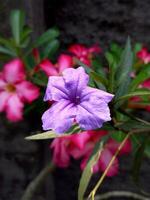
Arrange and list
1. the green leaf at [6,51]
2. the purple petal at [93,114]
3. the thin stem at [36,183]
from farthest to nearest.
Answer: the thin stem at [36,183]
the green leaf at [6,51]
the purple petal at [93,114]

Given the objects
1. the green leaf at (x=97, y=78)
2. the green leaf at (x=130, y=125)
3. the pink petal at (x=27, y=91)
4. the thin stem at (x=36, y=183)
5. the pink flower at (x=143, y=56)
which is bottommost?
the thin stem at (x=36, y=183)

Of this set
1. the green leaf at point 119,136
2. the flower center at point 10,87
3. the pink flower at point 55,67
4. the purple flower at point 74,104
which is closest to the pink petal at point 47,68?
the pink flower at point 55,67

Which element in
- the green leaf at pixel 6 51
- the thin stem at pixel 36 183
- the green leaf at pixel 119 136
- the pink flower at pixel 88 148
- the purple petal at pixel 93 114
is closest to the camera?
the purple petal at pixel 93 114

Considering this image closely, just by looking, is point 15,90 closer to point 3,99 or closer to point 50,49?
point 3,99

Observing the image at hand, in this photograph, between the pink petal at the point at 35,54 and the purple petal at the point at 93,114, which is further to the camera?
the pink petal at the point at 35,54

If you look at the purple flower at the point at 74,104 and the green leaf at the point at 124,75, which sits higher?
the green leaf at the point at 124,75

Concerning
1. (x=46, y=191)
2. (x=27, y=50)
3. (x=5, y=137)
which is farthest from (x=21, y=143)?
(x=27, y=50)

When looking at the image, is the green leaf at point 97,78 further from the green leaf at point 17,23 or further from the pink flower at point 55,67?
the green leaf at point 17,23
